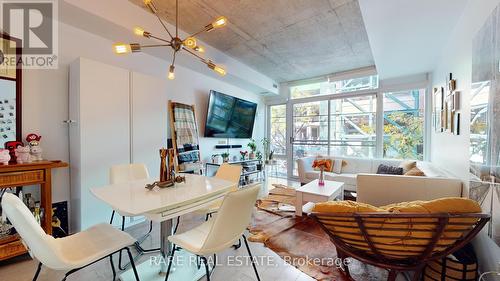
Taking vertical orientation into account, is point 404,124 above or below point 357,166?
above

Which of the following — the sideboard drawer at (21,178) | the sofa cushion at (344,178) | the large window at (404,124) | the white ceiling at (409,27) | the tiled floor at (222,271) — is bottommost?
the tiled floor at (222,271)

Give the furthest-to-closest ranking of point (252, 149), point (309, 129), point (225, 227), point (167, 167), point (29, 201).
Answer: point (309, 129) → point (252, 149) → point (29, 201) → point (167, 167) → point (225, 227)

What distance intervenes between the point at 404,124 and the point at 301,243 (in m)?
3.87

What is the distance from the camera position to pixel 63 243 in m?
1.44

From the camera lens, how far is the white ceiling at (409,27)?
6.66 feet

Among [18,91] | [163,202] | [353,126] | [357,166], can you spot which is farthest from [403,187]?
[18,91]

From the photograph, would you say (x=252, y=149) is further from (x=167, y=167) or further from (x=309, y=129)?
(x=167, y=167)

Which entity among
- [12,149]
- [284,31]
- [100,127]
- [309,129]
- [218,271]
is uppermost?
[284,31]

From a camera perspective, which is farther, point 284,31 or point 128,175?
point 284,31

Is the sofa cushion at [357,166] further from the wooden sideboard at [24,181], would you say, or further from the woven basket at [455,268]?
the wooden sideboard at [24,181]

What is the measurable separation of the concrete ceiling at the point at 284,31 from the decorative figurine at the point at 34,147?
1919 millimetres

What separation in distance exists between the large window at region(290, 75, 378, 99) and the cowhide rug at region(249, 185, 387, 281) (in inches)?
134

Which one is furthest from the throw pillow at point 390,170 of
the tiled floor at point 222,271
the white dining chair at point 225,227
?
the white dining chair at point 225,227

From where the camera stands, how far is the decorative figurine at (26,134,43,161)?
209cm
